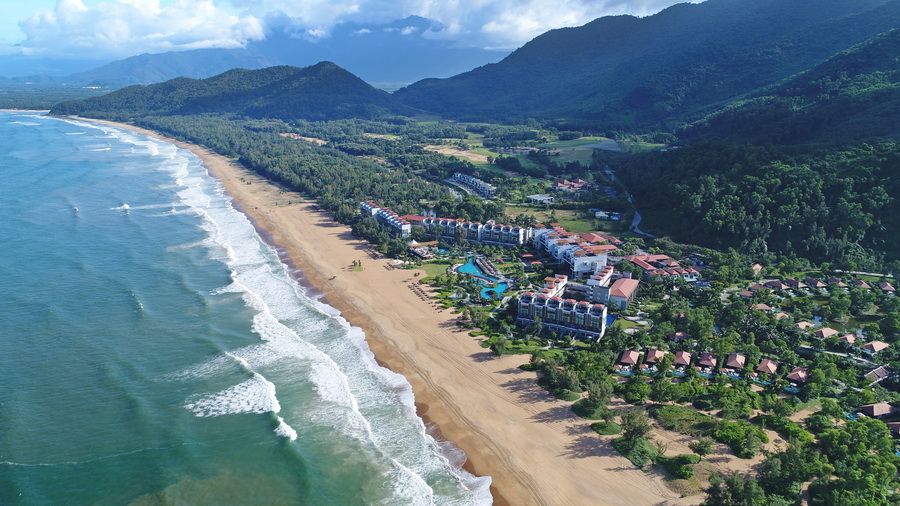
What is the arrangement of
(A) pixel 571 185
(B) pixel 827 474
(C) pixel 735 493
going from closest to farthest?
(C) pixel 735 493 → (B) pixel 827 474 → (A) pixel 571 185

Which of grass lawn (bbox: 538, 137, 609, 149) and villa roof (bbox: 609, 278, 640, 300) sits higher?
grass lawn (bbox: 538, 137, 609, 149)

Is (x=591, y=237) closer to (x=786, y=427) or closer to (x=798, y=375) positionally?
(x=798, y=375)

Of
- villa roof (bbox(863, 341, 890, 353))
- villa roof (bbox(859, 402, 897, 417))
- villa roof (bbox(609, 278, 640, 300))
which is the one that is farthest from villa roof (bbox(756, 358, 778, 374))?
→ villa roof (bbox(609, 278, 640, 300))

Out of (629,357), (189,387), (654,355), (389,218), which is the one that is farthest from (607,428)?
(389,218)

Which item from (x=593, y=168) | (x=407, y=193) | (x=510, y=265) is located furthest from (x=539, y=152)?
(x=510, y=265)

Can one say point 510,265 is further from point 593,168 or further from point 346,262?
point 593,168

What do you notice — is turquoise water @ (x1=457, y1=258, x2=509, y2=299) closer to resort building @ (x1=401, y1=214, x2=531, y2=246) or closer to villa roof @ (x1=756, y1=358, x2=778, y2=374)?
resort building @ (x1=401, y1=214, x2=531, y2=246)

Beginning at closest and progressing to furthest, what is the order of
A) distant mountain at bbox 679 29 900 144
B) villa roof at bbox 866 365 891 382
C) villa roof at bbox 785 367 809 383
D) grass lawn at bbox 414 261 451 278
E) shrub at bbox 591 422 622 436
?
shrub at bbox 591 422 622 436, villa roof at bbox 785 367 809 383, villa roof at bbox 866 365 891 382, grass lawn at bbox 414 261 451 278, distant mountain at bbox 679 29 900 144
